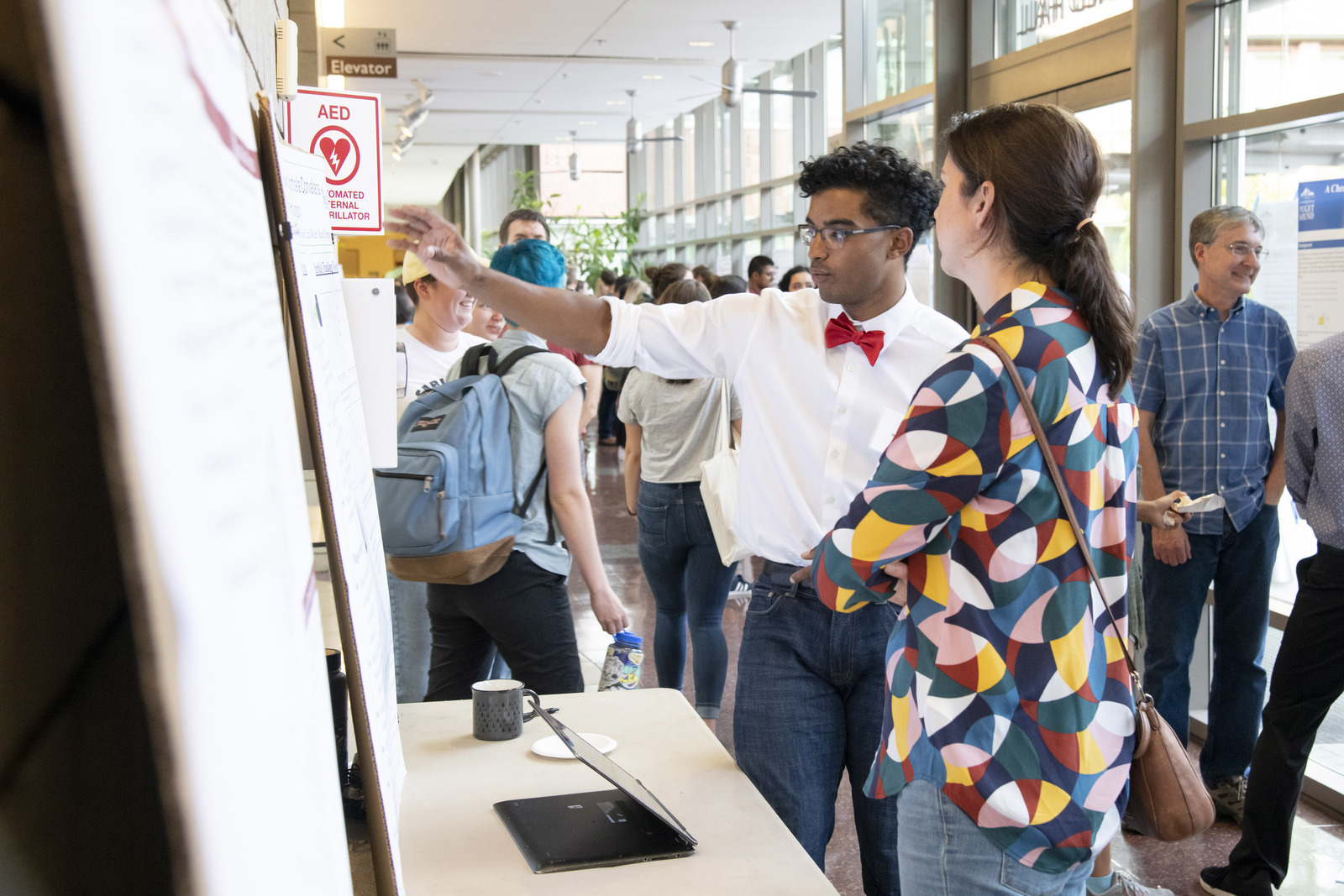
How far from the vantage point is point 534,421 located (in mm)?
2773

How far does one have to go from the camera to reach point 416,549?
2.54 metres

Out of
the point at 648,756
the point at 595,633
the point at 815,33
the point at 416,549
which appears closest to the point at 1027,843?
the point at 648,756

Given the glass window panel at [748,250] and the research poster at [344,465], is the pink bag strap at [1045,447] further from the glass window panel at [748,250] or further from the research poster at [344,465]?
the glass window panel at [748,250]

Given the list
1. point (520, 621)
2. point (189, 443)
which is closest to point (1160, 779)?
point (189, 443)

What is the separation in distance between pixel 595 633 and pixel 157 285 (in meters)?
5.48

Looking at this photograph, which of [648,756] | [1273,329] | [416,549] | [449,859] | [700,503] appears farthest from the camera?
[700,503]

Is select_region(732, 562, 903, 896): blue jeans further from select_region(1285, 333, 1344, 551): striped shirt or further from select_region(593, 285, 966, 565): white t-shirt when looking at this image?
select_region(1285, 333, 1344, 551): striped shirt

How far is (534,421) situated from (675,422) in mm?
1463

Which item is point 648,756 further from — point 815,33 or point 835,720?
point 815,33

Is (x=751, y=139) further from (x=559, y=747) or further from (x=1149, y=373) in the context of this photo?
(x=559, y=747)

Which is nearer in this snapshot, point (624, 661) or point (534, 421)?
point (534, 421)

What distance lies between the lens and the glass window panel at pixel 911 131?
5.74 metres

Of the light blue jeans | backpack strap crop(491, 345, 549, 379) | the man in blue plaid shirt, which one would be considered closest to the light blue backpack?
backpack strap crop(491, 345, 549, 379)

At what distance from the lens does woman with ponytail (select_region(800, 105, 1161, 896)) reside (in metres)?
1.33
